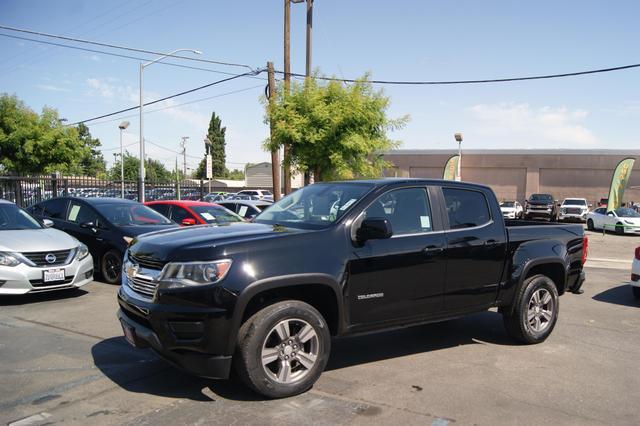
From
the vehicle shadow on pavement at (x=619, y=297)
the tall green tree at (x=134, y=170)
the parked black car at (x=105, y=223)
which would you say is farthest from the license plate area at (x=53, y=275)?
the tall green tree at (x=134, y=170)

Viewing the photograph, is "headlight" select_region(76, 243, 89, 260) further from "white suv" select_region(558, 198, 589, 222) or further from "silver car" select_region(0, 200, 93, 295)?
"white suv" select_region(558, 198, 589, 222)

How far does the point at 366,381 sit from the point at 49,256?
17.5ft

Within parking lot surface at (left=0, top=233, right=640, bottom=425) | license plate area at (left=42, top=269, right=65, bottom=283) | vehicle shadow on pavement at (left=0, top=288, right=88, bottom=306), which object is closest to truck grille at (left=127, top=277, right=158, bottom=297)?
parking lot surface at (left=0, top=233, right=640, bottom=425)

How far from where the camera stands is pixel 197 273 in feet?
14.1

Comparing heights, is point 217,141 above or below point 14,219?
above

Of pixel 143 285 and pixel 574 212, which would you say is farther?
pixel 574 212

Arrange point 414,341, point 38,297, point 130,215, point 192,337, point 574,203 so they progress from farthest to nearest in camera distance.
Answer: point 574,203, point 130,215, point 38,297, point 414,341, point 192,337

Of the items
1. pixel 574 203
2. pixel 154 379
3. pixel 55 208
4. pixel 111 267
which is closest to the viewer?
pixel 154 379

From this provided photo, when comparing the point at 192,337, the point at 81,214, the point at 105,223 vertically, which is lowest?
the point at 192,337

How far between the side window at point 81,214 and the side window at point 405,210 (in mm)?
6783

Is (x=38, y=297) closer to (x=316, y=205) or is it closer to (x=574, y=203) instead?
(x=316, y=205)

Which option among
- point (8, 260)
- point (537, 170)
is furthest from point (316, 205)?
point (537, 170)

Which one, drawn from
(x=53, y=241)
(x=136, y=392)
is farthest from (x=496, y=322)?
(x=53, y=241)

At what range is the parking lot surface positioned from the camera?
4.20m
